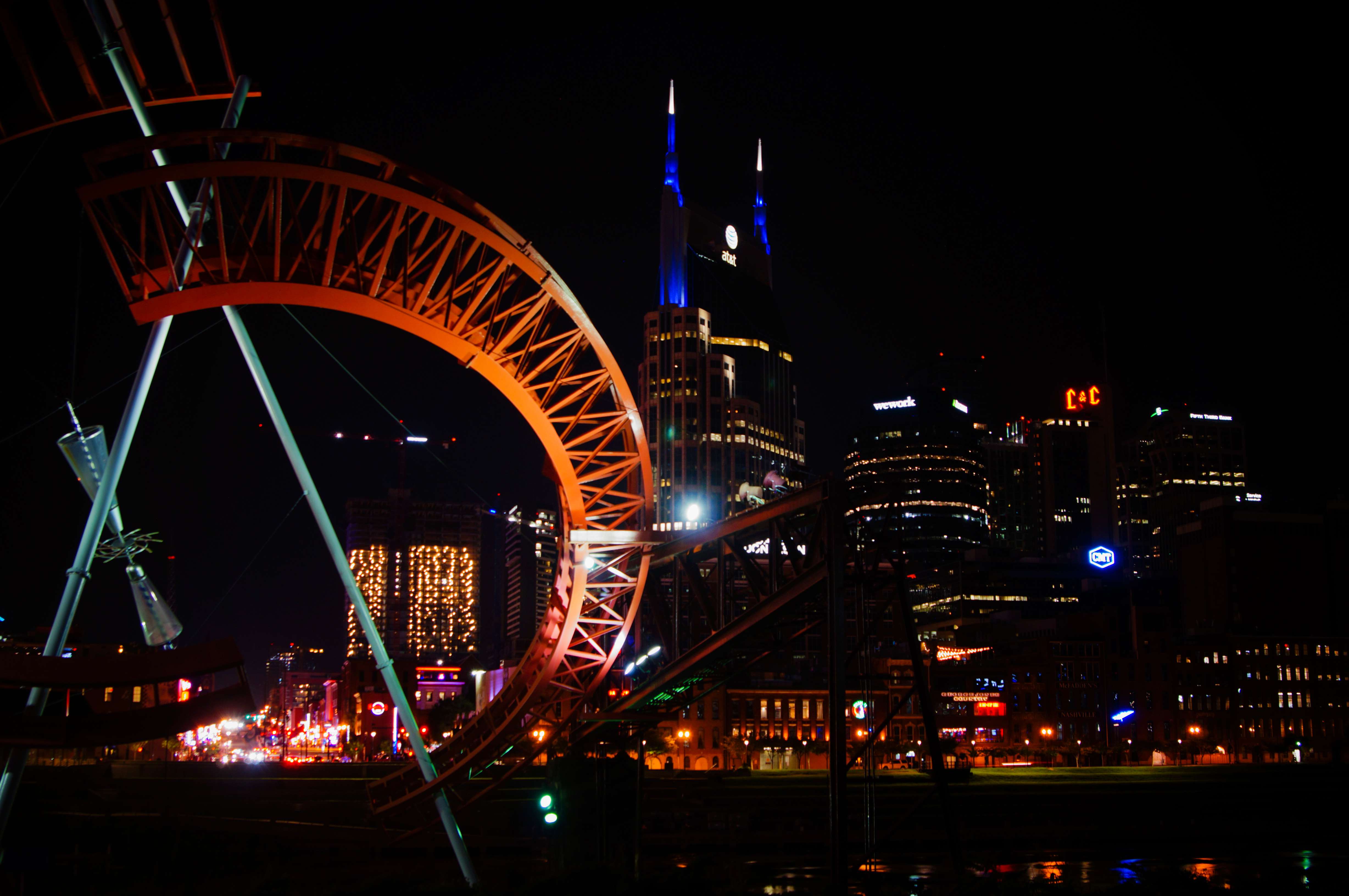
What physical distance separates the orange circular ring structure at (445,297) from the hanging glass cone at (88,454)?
7.93 ft

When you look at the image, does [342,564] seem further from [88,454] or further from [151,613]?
[151,613]

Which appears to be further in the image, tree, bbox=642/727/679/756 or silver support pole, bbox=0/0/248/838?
tree, bbox=642/727/679/756

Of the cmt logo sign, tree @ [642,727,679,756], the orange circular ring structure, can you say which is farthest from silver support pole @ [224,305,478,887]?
the cmt logo sign

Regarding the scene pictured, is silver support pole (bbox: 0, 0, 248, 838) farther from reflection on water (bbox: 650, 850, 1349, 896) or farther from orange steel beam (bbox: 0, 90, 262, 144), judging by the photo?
reflection on water (bbox: 650, 850, 1349, 896)

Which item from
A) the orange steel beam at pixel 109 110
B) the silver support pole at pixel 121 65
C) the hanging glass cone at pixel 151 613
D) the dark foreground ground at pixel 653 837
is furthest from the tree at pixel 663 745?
the silver support pole at pixel 121 65

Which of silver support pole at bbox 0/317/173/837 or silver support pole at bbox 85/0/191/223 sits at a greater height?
silver support pole at bbox 85/0/191/223

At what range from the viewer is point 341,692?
6196 inches

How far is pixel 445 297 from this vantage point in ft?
83.3

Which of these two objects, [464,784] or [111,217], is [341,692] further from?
[111,217]

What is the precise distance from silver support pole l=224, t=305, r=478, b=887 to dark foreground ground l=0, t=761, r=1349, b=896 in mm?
1590

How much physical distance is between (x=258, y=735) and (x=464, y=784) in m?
113

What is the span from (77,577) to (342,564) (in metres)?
5.08

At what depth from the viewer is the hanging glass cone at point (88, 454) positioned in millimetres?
19891

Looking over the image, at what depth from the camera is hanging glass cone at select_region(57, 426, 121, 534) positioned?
19.9 metres
